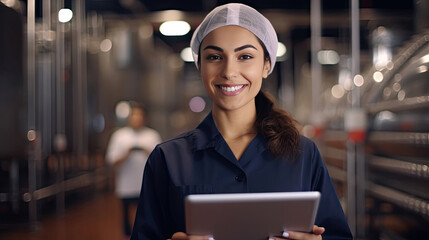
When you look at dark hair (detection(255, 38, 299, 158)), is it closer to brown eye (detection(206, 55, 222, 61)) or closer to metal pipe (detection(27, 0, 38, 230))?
brown eye (detection(206, 55, 222, 61))

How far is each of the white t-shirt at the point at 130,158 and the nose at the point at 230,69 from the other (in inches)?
134

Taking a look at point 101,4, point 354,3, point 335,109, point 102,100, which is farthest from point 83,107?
point 354,3

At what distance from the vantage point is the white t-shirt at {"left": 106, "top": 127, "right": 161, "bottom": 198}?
16.0ft

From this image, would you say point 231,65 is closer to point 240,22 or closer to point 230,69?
point 230,69

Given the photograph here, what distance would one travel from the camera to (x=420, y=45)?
12.5ft

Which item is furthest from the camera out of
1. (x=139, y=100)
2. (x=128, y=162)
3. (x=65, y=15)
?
(x=139, y=100)

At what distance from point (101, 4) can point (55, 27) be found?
1.61 m

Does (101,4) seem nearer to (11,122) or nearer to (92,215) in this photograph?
(11,122)

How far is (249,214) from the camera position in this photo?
1372 millimetres

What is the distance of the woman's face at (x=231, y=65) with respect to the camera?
1.59 meters

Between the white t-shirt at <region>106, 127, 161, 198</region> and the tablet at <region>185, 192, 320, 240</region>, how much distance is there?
350 centimetres

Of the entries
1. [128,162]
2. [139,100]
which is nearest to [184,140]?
[128,162]

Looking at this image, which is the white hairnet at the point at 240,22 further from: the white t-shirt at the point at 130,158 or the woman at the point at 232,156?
the white t-shirt at the point at 130,158

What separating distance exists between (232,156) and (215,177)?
0.27ft
